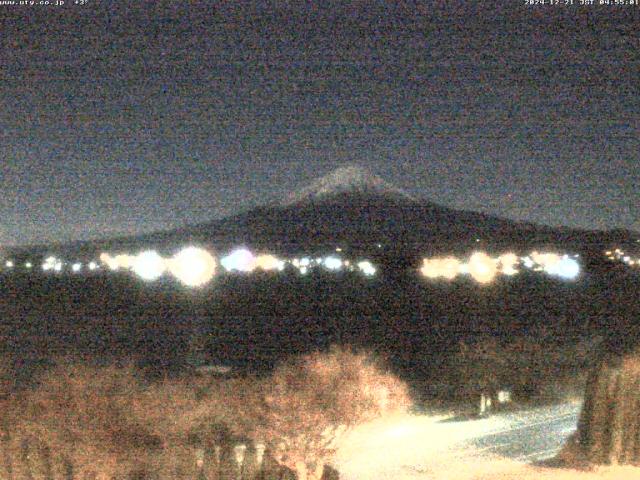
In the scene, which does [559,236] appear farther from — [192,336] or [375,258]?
[192,336]

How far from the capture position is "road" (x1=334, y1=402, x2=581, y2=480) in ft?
42.0

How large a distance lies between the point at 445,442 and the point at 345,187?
323ft

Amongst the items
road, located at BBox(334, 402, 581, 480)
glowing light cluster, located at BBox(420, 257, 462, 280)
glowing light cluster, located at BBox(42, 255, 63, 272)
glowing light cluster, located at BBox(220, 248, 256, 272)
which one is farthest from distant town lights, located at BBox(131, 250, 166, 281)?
road, located at BBox(334, 402, 581, 480)

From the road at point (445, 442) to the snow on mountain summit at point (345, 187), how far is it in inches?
3345

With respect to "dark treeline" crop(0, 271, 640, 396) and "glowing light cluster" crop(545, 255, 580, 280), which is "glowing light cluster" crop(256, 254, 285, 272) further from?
"glowing light cluster" crop(545, 255, 580, 280)

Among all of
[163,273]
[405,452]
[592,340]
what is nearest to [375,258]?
[163,273]

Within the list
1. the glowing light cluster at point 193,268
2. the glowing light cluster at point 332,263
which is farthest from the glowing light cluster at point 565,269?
the glowing light cluster at point 193,268

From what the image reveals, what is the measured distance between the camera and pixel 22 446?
11.0 meters

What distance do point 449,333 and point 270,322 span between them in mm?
Result: 6519

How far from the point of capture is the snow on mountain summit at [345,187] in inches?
4166

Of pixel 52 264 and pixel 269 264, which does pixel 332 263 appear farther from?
pixel 52 264

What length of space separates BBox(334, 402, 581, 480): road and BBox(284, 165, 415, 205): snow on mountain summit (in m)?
85.0

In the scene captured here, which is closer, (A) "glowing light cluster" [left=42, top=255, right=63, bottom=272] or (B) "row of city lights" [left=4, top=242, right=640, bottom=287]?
(B) "row of city lights" [left=4, top=242, right=640, bottom=287]

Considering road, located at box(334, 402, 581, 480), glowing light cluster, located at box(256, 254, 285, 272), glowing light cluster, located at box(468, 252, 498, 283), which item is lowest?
road, located at box(334, 402, 581, 480)
